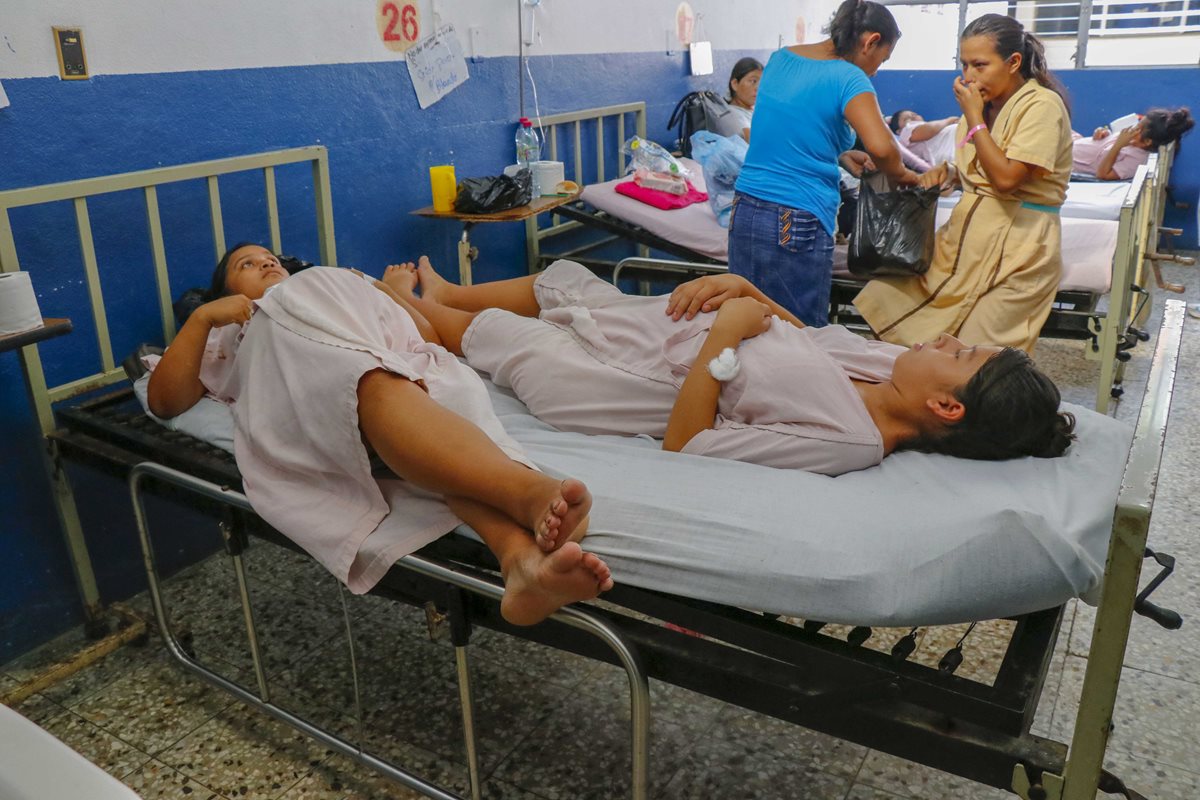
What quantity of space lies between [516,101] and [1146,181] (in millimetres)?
2489

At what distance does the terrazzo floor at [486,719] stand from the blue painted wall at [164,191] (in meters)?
0.22

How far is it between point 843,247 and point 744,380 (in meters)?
2.07

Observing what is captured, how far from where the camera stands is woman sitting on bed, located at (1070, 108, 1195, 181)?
527 centimetres

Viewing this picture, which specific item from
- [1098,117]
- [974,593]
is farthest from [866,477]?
[1098,117]

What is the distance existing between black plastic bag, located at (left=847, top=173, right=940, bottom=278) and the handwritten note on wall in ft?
4.76

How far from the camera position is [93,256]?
2.09 meters

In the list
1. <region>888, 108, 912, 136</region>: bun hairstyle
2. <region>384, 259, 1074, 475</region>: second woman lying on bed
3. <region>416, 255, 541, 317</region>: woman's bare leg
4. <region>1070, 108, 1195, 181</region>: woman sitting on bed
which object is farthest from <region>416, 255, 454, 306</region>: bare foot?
<region>888, 108, 912, 136</region>: bun hairstyle

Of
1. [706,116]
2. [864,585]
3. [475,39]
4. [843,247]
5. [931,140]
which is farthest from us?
[931,140]

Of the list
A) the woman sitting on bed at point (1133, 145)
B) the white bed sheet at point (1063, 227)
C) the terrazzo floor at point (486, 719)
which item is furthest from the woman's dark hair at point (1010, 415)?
the woman sitting on bed at point (1133, 145)

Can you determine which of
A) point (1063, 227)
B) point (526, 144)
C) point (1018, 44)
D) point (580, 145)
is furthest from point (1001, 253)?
point (580, 145)

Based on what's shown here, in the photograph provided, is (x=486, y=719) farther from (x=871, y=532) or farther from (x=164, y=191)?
(x=164, y=191)

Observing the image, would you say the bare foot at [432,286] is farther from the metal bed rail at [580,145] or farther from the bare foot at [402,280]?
the metal bed rail at [580,145]

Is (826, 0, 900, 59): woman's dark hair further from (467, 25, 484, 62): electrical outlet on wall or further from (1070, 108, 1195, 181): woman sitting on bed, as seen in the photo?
(1070, 108, 1195, 181): woman sitting on bed

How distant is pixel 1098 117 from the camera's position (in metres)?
6.37
